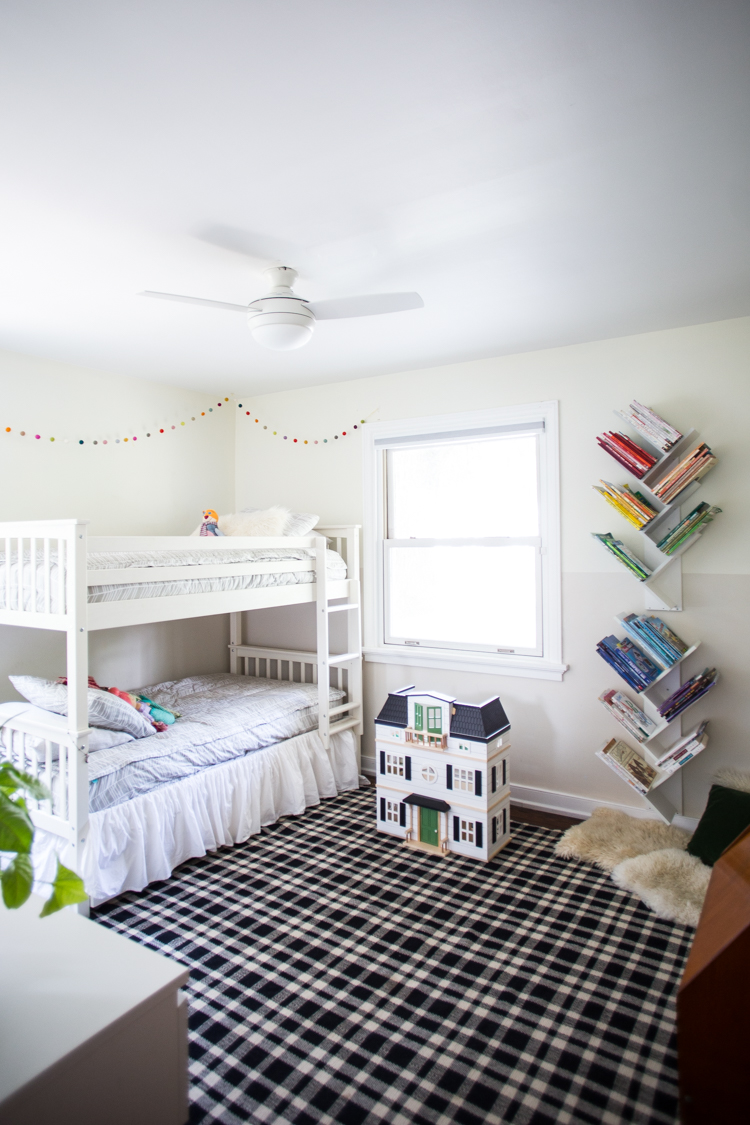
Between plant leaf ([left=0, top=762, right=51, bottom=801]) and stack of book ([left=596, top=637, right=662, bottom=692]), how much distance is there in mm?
2523

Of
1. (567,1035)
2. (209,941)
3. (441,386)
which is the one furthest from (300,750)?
(441,386)

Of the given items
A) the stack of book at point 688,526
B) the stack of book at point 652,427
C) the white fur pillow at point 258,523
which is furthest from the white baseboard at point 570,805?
the white fur pillow at point 258,523

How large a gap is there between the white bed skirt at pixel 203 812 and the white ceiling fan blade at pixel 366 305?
206 cm

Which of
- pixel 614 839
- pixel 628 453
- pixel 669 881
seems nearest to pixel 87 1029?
pixel 669 881

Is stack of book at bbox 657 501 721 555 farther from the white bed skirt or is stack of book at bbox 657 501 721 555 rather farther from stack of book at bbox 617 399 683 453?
the white bed skirt

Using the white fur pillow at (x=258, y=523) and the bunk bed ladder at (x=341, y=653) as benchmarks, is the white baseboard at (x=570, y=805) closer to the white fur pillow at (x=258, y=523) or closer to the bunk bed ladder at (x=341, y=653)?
the bunk bed ladder at (x=341, y=653)

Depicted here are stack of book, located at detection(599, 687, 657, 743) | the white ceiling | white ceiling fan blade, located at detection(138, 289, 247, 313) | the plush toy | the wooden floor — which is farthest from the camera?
the plush toy

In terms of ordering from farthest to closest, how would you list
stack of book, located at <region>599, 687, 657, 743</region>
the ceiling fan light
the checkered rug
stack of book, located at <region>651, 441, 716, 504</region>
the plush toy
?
the plush toy < stack of book, located at <region>599, 687, 657, 743</region> < stack of book, located at <region>651, 441, 716, 504</region> < the ceiling fan light < the checkered rug

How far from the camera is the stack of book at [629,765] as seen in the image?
9.72 feet

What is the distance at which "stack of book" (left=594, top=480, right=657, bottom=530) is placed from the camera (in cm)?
297

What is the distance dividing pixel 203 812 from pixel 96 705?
686mm

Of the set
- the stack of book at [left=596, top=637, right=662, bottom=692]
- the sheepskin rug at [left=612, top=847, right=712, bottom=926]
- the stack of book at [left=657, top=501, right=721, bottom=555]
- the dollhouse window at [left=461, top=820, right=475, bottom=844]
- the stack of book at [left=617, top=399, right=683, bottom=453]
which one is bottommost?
the sheepskin rug at [left=612, top=847, right=712, bottom=926]

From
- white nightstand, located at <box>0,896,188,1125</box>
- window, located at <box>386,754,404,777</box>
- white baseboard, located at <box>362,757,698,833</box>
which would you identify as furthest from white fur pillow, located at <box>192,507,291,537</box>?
white nightstand, located at <box>0,896,188,1125</box>

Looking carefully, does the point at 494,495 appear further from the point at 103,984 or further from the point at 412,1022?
the point at 103,984
